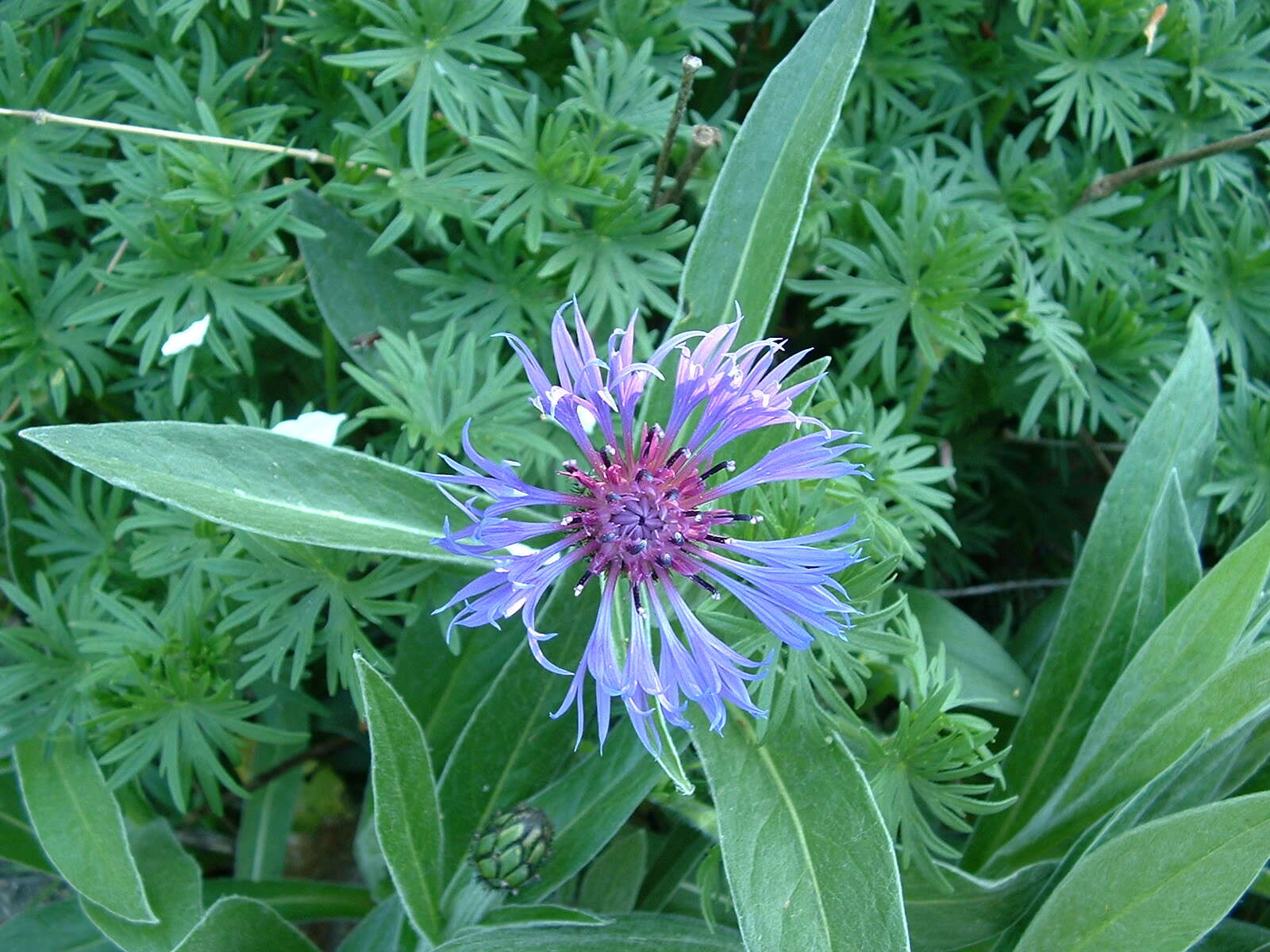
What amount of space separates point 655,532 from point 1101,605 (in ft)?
2.89

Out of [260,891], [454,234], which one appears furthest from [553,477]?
[260,891]

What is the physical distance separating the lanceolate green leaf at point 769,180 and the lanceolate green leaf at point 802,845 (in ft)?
1.65

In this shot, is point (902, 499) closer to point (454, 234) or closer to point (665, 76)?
point (665, 76)

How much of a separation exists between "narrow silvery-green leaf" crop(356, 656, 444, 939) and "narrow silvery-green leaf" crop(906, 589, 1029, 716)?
79 cm

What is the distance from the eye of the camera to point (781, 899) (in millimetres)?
1221

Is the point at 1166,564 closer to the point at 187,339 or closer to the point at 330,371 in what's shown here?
the point at 330,371

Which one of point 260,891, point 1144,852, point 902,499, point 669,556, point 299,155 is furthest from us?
point 260,891

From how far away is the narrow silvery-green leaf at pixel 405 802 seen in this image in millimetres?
1315

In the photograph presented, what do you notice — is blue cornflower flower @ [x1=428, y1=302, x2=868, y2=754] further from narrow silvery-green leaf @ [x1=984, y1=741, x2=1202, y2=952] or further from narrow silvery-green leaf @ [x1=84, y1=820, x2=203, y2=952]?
narrow silvery-green leaf @ [x1=84, y1=820, x2=203, y2=952]

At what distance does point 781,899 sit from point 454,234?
1.13m

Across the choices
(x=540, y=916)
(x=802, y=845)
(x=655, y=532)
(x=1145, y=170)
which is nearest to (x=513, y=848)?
(x=540, y=916)

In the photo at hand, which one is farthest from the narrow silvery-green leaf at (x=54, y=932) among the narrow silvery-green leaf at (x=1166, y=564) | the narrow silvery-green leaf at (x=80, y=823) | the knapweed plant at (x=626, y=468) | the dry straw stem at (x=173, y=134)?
the narrow silvery-green leaf at (x=1166, y=564)

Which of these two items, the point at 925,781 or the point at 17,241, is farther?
the point at 17,241

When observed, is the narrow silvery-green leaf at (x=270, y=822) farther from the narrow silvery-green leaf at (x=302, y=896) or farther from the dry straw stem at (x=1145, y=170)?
the dry straw stem at (x=1145, y=170)
